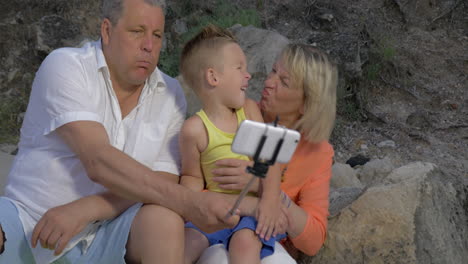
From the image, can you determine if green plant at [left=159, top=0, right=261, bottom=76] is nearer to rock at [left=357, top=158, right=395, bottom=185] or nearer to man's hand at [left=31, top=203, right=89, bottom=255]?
rock at [left=357, top=158, right=395, bottom=185]

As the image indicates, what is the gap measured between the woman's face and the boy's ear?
0.24 meters

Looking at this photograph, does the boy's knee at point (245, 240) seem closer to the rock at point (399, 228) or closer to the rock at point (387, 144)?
the rock at point (399, 228)

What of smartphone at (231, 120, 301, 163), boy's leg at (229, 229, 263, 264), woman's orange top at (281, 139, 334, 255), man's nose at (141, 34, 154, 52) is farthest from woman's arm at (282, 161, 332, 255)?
man's nose at (141, 34, 154, 52)

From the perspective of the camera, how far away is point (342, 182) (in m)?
3.83

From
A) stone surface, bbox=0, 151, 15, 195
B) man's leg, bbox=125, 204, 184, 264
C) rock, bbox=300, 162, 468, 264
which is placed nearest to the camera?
man's leg, bbox=125, 204, 184, 264

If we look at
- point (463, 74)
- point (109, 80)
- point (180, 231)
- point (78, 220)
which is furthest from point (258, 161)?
point (463, 74)

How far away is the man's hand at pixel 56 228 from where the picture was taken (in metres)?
2.31

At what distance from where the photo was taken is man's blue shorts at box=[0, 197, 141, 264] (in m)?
2.43

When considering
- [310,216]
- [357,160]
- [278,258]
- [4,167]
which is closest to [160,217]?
[278,258]

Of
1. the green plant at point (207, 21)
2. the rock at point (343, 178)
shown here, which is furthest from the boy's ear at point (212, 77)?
the green plant at point (207, 21)

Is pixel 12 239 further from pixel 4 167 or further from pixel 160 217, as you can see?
pixel 4 167

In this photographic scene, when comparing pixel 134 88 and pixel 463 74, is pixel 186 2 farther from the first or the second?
pixel 134 88

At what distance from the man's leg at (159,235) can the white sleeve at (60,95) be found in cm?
50

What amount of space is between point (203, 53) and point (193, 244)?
34.8 inches
